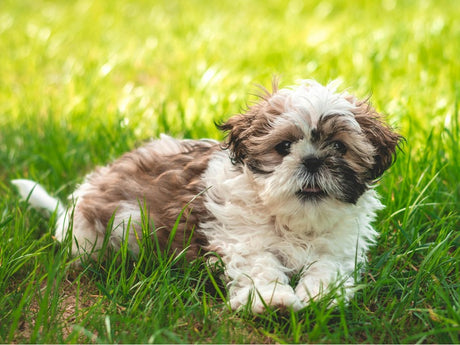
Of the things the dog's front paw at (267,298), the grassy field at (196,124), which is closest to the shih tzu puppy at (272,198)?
the dog's front paw at (267,298)

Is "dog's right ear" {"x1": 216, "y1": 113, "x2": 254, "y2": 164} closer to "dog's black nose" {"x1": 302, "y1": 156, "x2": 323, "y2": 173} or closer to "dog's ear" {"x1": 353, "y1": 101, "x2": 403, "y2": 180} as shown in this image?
"dog's black nose" {"x1": 302, "y1": 156, "x2": 323, "y2": 173}

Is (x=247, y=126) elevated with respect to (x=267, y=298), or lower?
elevated

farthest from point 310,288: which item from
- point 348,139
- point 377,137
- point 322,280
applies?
point 377,137

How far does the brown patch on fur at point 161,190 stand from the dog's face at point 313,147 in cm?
46

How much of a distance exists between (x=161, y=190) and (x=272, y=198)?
82 centimetres

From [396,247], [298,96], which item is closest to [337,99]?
[298,96]

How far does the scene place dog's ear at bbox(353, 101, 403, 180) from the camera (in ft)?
10.8

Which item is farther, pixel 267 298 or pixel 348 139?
pixel 348 139

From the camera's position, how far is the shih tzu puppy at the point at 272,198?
3108 mm

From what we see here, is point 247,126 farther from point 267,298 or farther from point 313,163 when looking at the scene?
point 267,298

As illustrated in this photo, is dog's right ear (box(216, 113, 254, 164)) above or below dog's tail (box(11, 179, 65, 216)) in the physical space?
above

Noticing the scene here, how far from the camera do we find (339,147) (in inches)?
125

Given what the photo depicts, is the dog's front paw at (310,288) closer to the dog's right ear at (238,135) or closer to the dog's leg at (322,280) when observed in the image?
the dog's leg at (322,280)

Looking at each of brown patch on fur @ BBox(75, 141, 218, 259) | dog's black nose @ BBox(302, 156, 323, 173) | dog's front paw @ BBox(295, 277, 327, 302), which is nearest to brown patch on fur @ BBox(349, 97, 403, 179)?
dog's black nose @ BBox(302, 156, 323, 173)
